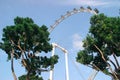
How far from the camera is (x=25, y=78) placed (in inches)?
1539

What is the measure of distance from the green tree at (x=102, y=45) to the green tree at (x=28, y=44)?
13.0 ft

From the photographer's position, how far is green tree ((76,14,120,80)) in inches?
1411

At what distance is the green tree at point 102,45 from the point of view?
118ft

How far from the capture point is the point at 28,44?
3781cm

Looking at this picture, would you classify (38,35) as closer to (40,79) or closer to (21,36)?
(21,36)

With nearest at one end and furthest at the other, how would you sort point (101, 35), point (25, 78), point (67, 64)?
point (101, 35) → point (25, 78) → point (67, 64)

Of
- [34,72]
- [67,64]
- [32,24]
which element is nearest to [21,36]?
[32,24]

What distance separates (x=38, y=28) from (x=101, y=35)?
6.84 m

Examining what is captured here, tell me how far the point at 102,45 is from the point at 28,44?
7.83m

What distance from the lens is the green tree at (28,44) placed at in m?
37.4

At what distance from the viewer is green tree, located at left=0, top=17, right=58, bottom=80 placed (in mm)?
37375

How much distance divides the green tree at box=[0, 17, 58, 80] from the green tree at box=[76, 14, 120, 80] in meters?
3.96

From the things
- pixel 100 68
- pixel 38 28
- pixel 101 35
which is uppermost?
pixel 38 28

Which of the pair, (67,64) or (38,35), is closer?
(38,35)
